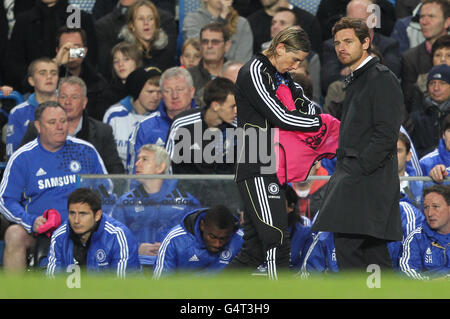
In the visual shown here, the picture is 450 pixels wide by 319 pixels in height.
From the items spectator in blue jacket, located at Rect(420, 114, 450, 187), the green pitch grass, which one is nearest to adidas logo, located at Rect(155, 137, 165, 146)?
spectator in blue jacket, located at Rect(420, 114, 450, 187)

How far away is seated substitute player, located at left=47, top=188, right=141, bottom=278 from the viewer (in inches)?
318

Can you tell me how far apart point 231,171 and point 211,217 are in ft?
3.06

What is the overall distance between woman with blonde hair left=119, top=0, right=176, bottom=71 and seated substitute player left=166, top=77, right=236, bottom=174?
2419mm

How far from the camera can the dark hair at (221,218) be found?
8.05m

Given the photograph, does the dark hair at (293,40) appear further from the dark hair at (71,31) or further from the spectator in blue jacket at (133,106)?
the dark hair at (71,31)

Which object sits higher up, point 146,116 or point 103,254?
point 146,116

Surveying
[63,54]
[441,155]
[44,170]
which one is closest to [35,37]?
[63,54]

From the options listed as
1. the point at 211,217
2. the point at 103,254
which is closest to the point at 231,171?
the point at 211,217

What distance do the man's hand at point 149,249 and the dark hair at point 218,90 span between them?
1.63 metres

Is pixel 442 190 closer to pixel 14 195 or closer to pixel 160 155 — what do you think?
pixel 160 155

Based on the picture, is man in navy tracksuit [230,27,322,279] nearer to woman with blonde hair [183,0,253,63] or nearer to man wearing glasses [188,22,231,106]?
man wearing glasses [188,22,231,106]

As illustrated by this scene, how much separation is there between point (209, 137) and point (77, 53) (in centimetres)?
264

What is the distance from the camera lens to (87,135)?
10.1 m

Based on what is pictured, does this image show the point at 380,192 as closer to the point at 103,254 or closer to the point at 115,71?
the point at 103,254
